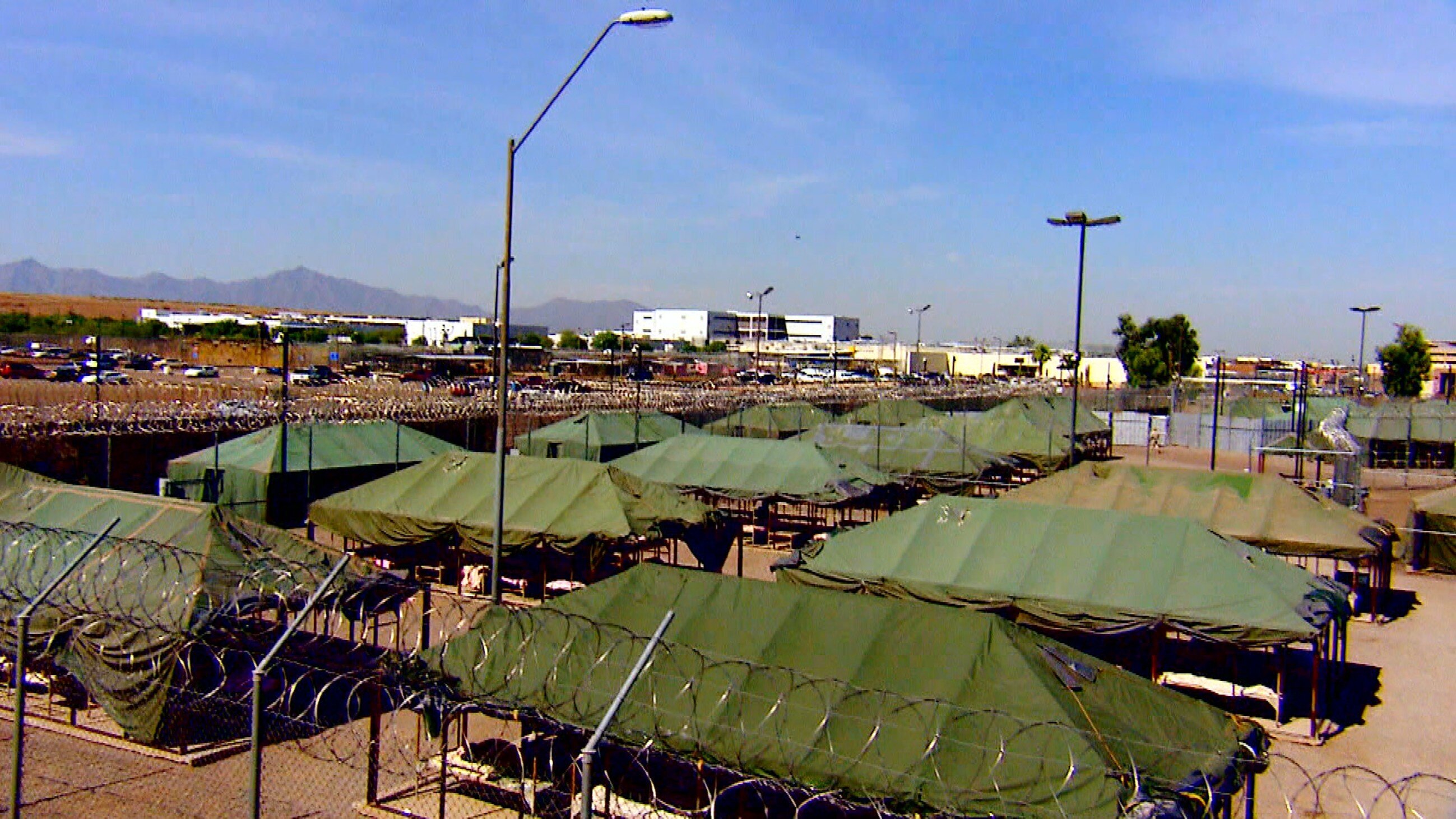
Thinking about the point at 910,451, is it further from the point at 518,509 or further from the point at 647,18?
the point at 647,18

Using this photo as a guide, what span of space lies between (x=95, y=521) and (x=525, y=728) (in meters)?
7.30

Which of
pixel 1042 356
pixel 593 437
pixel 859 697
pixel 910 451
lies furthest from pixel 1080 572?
pixel 1042 356

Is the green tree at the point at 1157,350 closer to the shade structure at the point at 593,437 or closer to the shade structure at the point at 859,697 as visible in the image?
the shade structure at the point at 593,437

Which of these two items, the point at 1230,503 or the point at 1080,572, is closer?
the point at 1080,572

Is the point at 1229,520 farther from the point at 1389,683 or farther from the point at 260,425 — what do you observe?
the point at 260,425

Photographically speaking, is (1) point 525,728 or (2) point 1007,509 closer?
(1) point 525,728

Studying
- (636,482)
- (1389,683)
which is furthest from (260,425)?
(1389,683)

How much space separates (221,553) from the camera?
42.3 feet

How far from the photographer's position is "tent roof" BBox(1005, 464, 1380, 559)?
19.9 metres

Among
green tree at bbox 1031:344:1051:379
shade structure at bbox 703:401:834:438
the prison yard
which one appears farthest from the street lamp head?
green tree at bbox 1031:344:1051:379

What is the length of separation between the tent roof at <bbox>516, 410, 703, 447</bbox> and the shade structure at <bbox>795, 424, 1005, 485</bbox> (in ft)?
14.7

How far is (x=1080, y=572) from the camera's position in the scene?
606 inches

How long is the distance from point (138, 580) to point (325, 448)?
1563cm

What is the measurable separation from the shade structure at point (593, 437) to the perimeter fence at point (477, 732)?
1999cm
